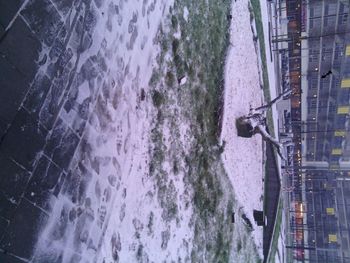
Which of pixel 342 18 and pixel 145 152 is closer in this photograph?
pixel 145 152

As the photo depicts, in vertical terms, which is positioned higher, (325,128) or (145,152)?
(325,128)

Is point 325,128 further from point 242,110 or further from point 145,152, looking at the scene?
point 145,152

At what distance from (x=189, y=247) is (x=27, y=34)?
229 inches

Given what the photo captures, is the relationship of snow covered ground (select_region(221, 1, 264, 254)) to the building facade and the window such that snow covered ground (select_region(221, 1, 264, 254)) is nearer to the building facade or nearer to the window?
the building facade

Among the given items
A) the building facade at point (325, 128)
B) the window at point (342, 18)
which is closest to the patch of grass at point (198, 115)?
the building facade at point (325, 128)

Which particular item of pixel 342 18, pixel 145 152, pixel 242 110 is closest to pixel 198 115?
pixel 145 152

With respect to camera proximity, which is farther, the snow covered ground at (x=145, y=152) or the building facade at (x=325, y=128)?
the building facade at (x=325, y=128)

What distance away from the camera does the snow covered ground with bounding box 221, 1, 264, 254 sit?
453 inches

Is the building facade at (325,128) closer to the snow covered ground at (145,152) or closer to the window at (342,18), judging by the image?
the window at (342,18)

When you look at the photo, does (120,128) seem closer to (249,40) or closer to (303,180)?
(249,40)

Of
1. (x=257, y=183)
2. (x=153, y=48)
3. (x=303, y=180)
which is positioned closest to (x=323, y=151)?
(x=303, y=180)

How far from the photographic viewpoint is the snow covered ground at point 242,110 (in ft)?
37.8

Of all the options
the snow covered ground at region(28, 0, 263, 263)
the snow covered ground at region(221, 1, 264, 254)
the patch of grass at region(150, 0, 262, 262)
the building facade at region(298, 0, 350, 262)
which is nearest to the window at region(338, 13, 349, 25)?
the building facade at region(298, 0, 350, 262)

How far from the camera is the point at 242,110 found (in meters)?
12.8
